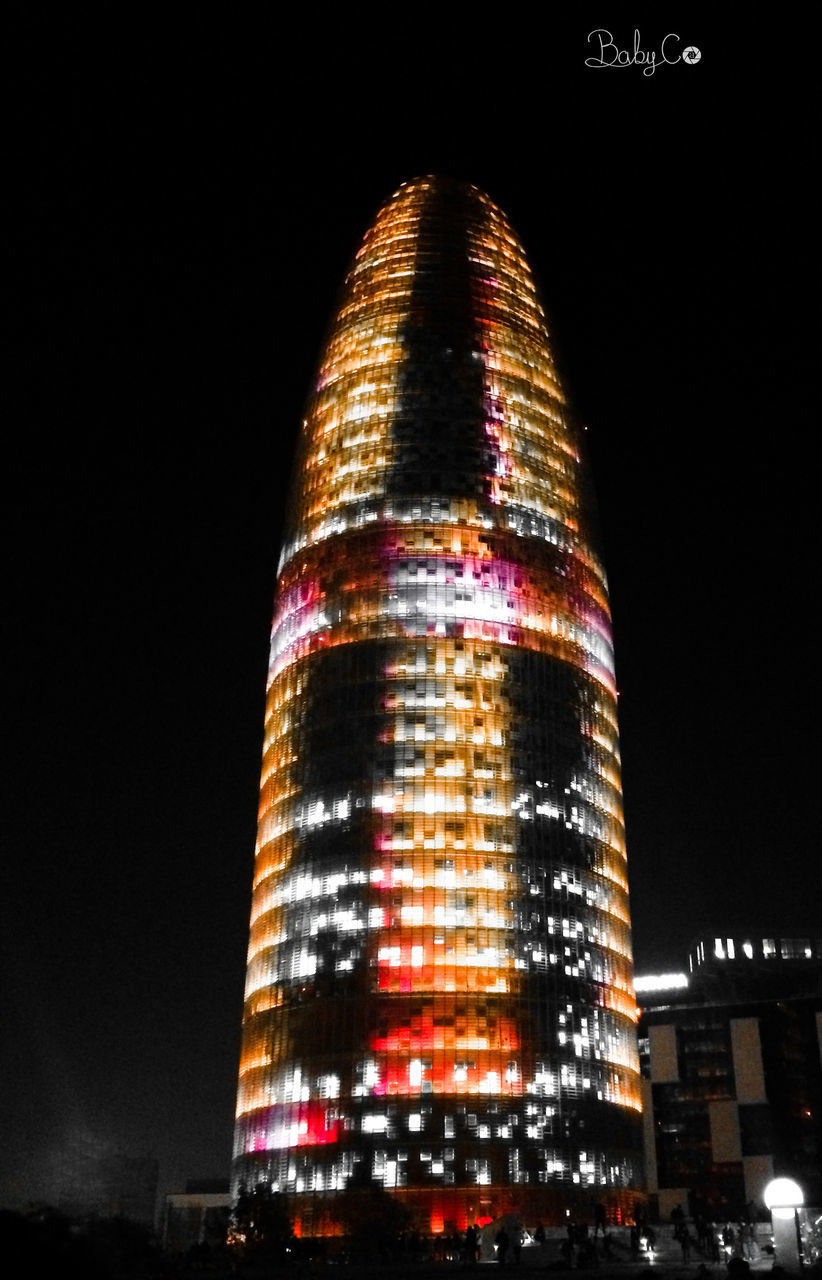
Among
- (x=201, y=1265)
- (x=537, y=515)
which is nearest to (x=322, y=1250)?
(x=201, y=1265)

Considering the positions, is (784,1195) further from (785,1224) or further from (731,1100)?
(731,1100)

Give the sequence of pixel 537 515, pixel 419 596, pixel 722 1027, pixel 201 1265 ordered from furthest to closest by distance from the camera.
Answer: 1. pixel 722 1027
2. pixel 537 515
3. pixel 419 596
4. pixel 201 1265

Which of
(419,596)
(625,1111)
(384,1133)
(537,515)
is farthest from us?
(537,515)

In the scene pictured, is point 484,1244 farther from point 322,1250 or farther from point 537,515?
point 537,515

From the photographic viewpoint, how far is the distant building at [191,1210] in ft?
386

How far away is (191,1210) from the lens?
458ft

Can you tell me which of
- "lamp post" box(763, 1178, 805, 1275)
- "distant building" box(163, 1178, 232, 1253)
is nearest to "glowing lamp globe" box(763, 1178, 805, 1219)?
"lamp post" box(763, 1178, 805, 1275)

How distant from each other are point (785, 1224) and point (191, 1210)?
108 m

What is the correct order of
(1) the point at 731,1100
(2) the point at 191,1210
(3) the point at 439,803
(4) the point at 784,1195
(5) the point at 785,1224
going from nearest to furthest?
(4) the point at 784,1195
(5) the point at 785,1224
(3) the point at 439,803
(2) the point at 191,1210
(1) the point at 731,1100

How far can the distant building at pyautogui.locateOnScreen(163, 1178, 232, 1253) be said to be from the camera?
386 feet

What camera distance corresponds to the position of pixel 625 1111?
378 feet

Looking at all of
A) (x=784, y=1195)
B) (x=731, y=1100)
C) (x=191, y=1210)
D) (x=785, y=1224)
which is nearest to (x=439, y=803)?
(x=191, y=1210)

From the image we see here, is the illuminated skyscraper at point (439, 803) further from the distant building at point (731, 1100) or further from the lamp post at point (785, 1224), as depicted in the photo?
the lamp post at point (785, 1224)

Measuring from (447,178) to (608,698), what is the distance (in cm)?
7143
